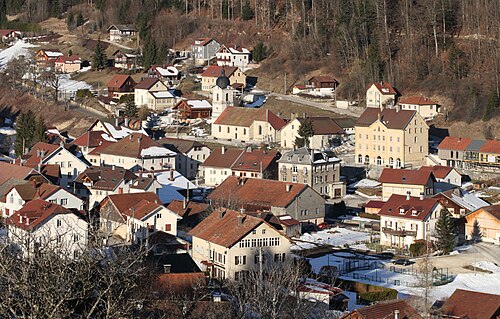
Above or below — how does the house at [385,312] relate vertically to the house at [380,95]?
above

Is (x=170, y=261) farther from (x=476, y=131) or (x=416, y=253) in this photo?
(x=476, y=131)

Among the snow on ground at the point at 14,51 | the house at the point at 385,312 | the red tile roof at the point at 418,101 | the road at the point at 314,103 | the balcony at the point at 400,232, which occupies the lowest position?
the snow on ground at the point at 14,51

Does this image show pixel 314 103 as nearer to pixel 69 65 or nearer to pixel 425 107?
pixel 425 107

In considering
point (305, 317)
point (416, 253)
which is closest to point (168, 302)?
point (305, 317)

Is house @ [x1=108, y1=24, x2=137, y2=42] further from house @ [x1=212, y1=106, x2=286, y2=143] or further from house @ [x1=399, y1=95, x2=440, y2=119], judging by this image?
house @ [x1=399, y1=95, x2=440, y2=119]

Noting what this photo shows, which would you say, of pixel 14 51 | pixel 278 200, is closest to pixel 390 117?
pixel 278 200

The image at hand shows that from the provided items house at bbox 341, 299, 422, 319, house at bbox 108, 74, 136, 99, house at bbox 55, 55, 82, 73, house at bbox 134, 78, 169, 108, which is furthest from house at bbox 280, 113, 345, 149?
house at bbox 341, 299, 422, 319

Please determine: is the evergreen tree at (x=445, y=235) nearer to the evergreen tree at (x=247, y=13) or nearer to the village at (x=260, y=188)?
the village at (x=260, y=188)

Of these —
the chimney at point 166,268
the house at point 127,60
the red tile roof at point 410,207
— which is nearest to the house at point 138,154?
the red tile roof at point 410,207
